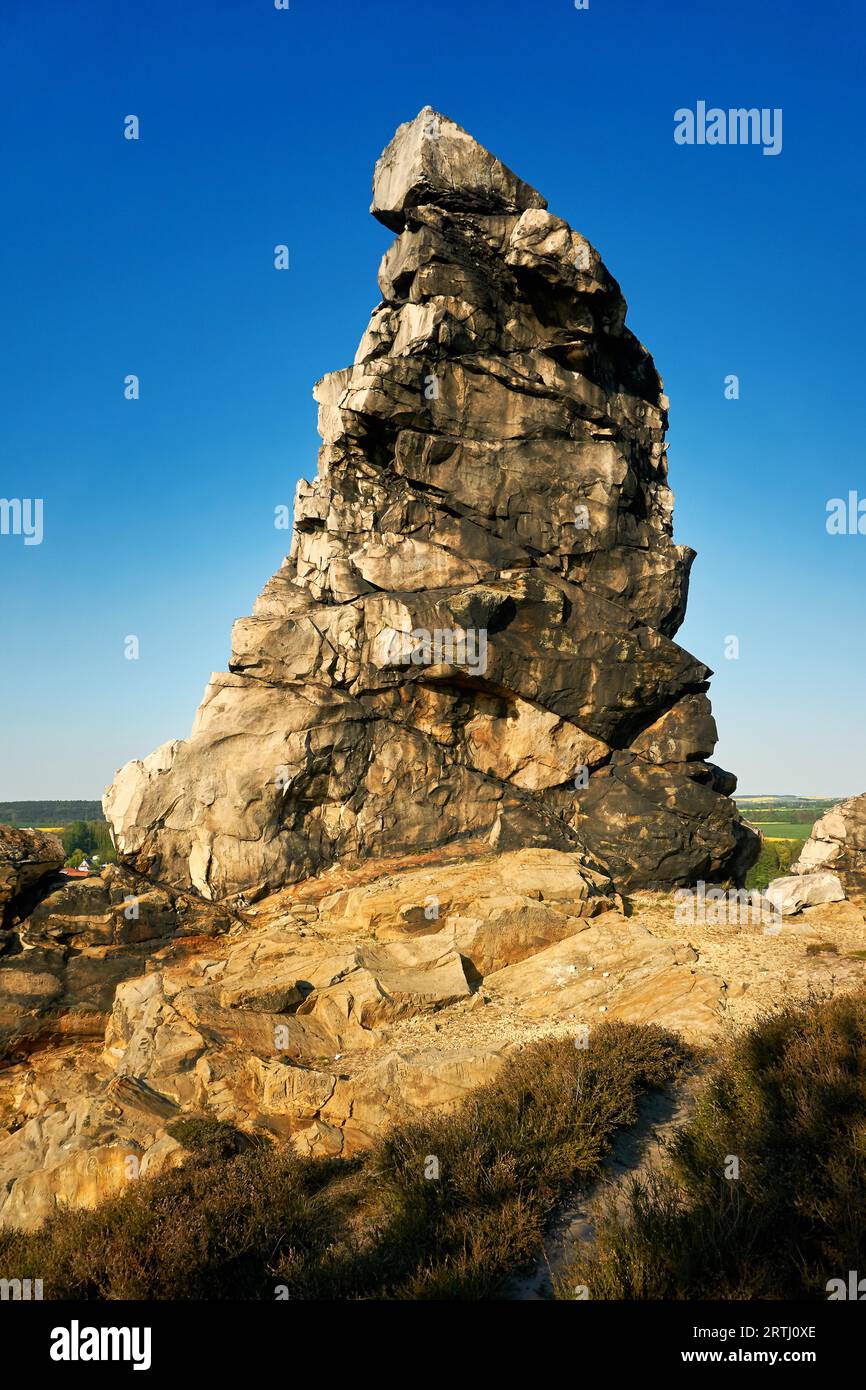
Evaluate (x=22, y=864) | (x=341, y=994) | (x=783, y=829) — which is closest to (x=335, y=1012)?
(x=341, y=994)

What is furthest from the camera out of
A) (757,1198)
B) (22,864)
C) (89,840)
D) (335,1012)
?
(89,840)

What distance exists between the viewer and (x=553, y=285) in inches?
1049

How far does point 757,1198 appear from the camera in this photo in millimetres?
7332

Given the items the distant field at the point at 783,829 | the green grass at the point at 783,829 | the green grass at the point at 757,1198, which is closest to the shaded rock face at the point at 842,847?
the green grass at the point at 757,1198

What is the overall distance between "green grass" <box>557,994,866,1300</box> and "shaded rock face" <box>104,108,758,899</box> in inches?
547

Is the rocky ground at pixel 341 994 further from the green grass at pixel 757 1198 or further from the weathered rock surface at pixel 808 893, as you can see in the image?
the weathered rock surface at pixel 808 893

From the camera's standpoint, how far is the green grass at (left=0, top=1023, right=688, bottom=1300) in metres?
7.61

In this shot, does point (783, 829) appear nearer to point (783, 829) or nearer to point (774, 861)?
point (783, 829)

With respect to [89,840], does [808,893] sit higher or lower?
higher

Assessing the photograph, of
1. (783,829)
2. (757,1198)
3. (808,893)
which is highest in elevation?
(757,1198)

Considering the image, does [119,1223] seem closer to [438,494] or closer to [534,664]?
[534,664]

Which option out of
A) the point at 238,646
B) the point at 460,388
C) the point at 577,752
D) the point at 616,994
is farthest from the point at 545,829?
the point at 460,388

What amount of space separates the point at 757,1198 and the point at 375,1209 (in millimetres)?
4500

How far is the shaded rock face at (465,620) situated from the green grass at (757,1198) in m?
13.9
